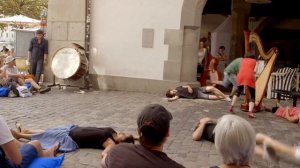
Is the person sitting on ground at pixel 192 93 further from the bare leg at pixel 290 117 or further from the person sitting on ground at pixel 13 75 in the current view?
the person sitting on ground at pixel 13 75

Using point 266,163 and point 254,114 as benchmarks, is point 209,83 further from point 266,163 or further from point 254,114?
point 266,163

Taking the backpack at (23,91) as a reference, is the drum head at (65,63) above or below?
above

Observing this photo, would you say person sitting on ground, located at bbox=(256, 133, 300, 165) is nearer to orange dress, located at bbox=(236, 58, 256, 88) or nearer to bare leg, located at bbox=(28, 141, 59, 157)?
bare leg, located at bbox=(28, 141, 59, 157)

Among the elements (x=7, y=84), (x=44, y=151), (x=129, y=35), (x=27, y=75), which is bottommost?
(x=44, y=151)

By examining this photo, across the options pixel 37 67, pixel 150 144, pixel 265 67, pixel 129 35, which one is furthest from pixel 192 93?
pixel 150 144

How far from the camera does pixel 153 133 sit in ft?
8.32

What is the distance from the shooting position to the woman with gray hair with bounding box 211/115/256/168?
7.45 ft

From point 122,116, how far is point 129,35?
3971mm

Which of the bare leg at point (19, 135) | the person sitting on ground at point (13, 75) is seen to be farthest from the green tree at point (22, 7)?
the bare leg at point (19, 135)

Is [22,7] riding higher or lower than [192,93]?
higher

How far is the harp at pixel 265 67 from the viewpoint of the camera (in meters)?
7.49

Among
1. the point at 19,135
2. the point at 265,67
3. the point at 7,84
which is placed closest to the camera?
the point at 19,135

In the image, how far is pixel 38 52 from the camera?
11.2 metres

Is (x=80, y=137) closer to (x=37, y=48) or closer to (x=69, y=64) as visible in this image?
(x=69, y=64)
